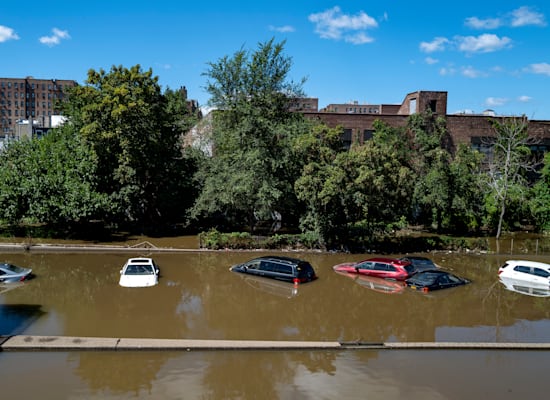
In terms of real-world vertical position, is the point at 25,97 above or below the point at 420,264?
above

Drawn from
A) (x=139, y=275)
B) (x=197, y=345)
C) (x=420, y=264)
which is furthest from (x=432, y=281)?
(x=139, y=275)

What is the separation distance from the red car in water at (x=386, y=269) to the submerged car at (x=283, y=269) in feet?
8.72

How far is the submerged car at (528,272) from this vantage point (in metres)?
24.4

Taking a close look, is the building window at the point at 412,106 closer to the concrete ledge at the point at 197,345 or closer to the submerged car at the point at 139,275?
the submerged car at the point at 139,275

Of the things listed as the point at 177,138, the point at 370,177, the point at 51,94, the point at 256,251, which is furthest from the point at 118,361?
the point at 51,94

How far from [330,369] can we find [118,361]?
252 inches

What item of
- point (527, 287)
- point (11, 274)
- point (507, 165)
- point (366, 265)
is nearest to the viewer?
point (11, 274)

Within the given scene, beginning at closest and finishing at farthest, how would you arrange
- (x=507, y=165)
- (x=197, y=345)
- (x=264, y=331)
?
(x=197, y=345) < (x=264, y=331) < (x=507, y=165)

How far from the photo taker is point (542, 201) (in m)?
45.0

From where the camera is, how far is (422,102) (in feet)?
161

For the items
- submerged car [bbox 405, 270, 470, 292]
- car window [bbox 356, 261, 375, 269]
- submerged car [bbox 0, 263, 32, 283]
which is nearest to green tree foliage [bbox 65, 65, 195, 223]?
submerged car [bbox 0, 263, 32, 283]

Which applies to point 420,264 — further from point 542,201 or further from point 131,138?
point 542,201

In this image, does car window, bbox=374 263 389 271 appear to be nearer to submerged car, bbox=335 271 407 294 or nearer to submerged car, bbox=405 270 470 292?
submerged car, bbox=335 271 407 294

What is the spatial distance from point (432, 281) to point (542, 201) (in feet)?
93.5
